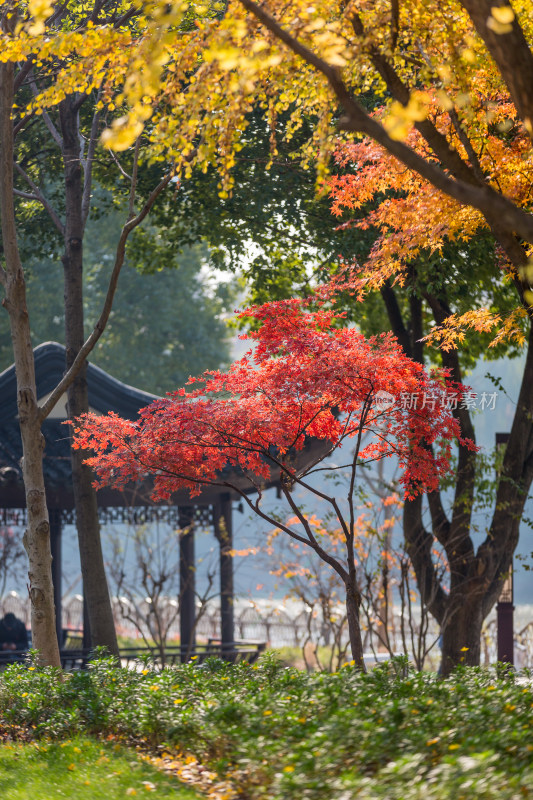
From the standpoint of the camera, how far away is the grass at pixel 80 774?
15.0ft

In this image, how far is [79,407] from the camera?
9008 millimetres

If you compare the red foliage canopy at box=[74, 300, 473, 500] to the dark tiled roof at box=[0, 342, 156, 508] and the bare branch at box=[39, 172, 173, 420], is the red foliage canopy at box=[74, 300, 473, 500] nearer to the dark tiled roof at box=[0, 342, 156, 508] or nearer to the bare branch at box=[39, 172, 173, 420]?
the bare branch at box=[39, 172, 173, 420]

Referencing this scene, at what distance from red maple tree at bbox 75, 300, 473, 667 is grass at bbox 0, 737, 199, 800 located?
2.14 meters

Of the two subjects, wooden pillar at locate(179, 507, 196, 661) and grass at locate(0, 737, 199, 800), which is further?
wooden pillar at locate(179, 507, 196, 661)

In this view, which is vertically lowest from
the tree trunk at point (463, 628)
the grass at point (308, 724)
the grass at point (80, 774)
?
the grass at point (80, 774)

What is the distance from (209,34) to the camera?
17.2ft

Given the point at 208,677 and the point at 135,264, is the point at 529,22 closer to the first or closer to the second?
the point at 208,677

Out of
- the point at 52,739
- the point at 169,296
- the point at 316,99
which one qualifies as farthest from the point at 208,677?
the point at 169,296

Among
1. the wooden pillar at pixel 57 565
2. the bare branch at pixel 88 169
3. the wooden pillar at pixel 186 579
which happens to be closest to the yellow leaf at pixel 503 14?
the bare branch at pixel 88 169

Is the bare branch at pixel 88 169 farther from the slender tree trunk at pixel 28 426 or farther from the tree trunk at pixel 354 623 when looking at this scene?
the tree trunk at pixel 354 623

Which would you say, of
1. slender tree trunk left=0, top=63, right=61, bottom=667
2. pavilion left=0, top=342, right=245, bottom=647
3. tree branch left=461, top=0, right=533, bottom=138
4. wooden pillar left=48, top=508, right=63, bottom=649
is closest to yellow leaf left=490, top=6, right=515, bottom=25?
tree branch left=461, top=0, right=533, bottom=138

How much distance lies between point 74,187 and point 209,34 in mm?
4457

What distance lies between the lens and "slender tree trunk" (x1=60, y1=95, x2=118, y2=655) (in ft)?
28.7

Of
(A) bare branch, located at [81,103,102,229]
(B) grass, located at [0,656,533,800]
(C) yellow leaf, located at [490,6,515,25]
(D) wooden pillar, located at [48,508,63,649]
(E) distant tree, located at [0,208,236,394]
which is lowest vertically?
(B) grass, located at [0,656,533,800]
